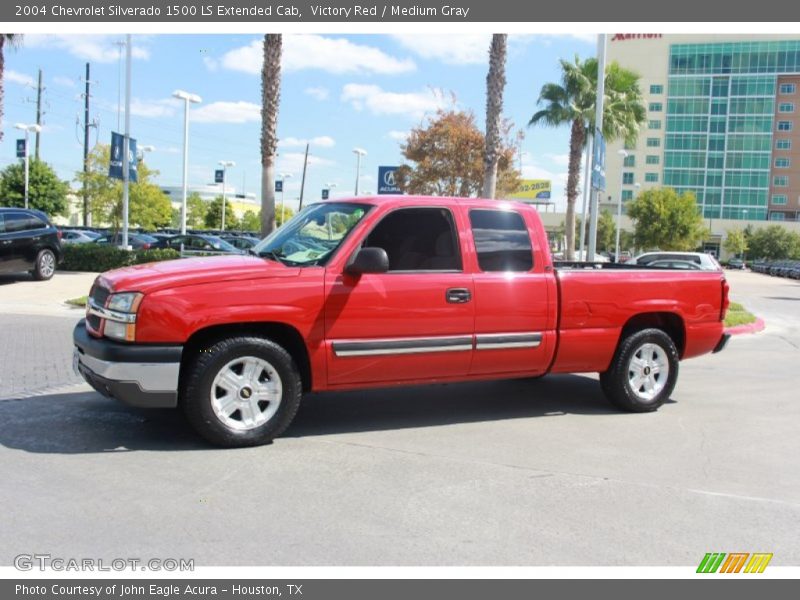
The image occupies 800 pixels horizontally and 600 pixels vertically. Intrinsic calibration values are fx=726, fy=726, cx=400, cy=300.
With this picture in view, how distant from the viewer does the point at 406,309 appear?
5902 mm

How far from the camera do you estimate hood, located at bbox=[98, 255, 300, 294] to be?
17.4 ft

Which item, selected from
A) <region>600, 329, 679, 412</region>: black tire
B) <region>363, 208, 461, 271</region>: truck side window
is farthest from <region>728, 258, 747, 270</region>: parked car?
<region>363, 208, 461, 271</region>: truck side window

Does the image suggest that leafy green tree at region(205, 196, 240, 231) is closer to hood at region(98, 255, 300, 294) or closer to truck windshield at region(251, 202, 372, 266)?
truck windshield at region(251, 202, 372, 266)

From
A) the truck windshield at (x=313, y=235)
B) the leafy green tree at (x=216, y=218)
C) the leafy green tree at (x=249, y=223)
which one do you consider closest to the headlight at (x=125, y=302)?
the truck windshield at (x=313, y=235)

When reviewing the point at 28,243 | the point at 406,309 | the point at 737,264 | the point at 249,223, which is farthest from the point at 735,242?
the point at 406,309

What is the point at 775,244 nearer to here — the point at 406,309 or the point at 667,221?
the point at 667,221

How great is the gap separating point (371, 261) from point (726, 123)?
109 m

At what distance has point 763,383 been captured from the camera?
9.14 meters

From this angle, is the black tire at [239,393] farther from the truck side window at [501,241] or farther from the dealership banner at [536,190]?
the dealership banner at [536,190]

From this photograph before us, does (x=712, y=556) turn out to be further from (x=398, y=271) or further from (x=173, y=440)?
(x=173, y=440)

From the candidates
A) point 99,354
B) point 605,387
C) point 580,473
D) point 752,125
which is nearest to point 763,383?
point 605,387

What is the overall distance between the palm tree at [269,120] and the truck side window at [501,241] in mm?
10914

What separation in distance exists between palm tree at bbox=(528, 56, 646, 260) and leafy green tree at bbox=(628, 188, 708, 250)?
34594 mm

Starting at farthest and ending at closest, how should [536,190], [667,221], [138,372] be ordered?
[536,190] → [667,221] → [138,372]
